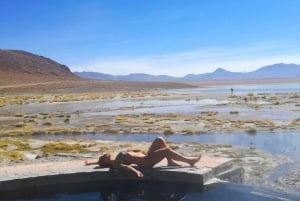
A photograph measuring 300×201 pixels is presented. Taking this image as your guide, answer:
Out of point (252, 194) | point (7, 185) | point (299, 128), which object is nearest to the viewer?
point (252, 194)

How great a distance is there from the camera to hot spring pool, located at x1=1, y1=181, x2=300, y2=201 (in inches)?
436

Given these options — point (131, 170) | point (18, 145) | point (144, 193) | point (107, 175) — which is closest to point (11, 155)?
point (18, 145)

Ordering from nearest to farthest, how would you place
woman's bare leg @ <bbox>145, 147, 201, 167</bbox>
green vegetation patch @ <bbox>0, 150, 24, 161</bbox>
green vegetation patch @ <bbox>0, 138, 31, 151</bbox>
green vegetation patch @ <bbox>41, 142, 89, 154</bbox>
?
woman's bare leg @ <bbox>145, 147, 201, 167</bbox> < green vegetation patch @ <bbox>0, 150, 24, 161</bbox> < green vegetation patch @ <bbox>41, 142, 89, 154</bbox> < green vegetation patch @ <bbox>0, 138, 31, 151</bbox>

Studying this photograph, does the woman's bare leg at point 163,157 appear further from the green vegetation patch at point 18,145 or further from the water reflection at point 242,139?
the green vegetation patch at point 18,145

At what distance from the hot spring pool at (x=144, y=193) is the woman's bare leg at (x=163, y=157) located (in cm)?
52

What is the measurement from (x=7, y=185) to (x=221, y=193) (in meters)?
5.22

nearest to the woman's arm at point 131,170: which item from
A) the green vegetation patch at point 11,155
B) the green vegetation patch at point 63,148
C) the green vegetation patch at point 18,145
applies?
the green vegetation patch at point 11,155

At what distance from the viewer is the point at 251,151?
18.2 metres

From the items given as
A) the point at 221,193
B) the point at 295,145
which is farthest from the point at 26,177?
the point at 295,145

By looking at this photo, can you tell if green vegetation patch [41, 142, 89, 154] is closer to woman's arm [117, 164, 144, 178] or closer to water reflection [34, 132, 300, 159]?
water reflection [34, 132, 300, 159]

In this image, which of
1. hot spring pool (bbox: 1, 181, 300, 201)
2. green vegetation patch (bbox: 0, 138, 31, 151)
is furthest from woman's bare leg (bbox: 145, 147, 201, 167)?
green vegetation patch (bbox: 0, 138, 31, 151)

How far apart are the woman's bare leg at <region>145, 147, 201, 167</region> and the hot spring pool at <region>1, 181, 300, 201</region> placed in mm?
523

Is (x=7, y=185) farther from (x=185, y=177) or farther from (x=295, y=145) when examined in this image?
(x=295, y=145)

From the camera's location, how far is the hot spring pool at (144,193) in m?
11.1
